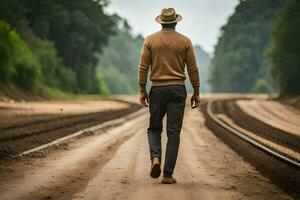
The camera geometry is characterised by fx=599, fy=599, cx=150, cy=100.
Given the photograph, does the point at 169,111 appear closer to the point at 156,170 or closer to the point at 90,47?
the point at 156,170

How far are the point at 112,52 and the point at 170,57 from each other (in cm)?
13385

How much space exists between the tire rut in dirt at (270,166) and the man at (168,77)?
1.42m

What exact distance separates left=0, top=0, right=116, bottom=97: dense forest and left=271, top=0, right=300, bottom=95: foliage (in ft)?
55.9

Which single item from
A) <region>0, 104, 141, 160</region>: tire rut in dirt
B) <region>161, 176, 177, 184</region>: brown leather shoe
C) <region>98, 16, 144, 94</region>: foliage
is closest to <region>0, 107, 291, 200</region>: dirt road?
<region>161, 176, 177, 184</region>: brown leather shoe

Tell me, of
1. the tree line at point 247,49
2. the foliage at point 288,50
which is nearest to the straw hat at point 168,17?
the foliage at point 288,50

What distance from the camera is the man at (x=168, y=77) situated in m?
7.39

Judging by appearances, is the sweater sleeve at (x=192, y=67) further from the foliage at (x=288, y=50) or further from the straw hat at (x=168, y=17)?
the foliage at (x=288, y=50)

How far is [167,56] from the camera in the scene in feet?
24.6

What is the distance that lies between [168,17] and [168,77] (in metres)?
0.76

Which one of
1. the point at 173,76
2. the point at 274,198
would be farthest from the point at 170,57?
the point at 274,198

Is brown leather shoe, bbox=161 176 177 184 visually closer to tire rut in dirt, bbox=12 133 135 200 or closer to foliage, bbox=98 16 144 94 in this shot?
tire rut in dirt, bbox=12 133 135 200

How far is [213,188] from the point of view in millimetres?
6742

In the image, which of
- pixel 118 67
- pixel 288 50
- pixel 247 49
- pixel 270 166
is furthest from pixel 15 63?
pixel 118 67

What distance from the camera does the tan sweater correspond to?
7453 millimetres
